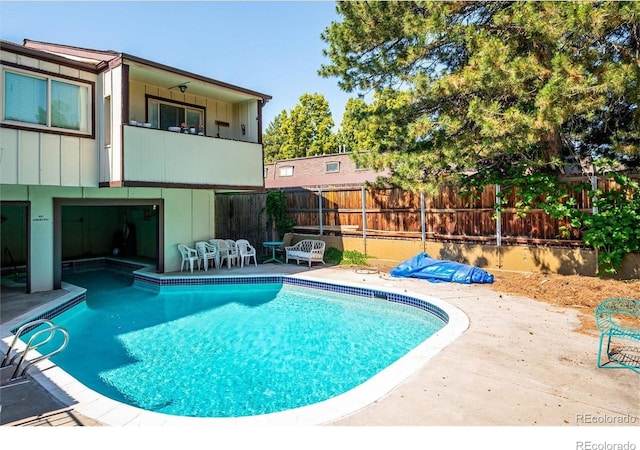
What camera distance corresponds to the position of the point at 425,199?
11297mm

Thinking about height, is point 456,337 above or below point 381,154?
below

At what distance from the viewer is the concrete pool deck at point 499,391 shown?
3320 mm

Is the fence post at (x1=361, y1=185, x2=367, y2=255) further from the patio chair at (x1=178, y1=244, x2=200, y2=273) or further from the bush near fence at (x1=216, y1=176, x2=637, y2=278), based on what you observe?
the patio chair at (x1=178, y1=244, x2=200, y2=273)

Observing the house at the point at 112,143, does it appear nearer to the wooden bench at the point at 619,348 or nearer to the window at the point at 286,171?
the wooden bench at the point at 619,348

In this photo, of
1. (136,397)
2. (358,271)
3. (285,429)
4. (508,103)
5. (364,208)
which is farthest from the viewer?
(364,208)

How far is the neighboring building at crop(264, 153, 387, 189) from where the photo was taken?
19859mm

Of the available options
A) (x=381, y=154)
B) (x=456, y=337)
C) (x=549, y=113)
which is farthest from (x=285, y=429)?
(x=381, y=154)

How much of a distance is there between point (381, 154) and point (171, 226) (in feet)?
22.2

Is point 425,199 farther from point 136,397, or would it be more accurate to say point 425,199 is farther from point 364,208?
point 136,397

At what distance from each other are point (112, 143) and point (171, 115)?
2.71 metres

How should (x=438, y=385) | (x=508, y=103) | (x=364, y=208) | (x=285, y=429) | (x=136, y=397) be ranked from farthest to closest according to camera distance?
(x=364, y=208) < (x=508, y=103) < (x=136, y=397) < (x=438, y=385) < (x=285, y=429)

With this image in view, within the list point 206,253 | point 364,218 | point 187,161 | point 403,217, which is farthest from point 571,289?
point 206,253

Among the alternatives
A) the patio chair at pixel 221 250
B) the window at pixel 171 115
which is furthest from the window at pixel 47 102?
the patio chair at pixel 221 250

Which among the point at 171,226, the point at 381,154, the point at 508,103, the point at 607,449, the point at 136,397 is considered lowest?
the point at 136,397
